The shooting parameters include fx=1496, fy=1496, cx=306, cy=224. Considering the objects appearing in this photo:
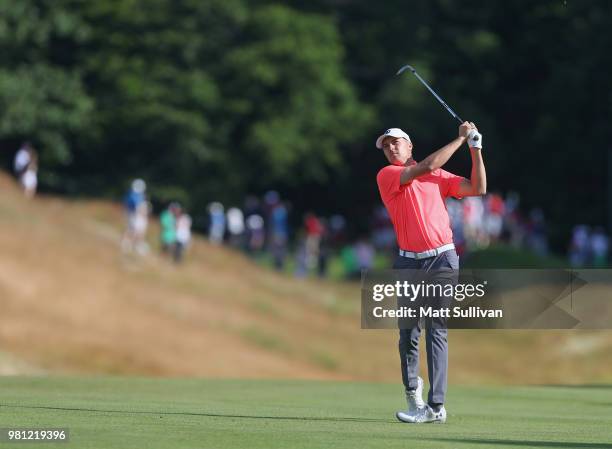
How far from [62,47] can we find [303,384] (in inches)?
2052

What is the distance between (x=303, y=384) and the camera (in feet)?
59.0

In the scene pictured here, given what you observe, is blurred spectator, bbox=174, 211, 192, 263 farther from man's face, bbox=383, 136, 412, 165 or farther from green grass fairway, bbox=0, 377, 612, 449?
man's face, bbox=383, 136, 412, 165

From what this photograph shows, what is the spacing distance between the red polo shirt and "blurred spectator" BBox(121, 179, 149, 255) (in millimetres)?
32692

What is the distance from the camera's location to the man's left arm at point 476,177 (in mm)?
11438

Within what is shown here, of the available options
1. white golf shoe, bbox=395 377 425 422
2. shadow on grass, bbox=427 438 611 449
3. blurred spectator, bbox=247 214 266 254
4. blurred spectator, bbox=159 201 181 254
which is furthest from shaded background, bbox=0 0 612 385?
shadow on grass, bbox=427 438 611 449

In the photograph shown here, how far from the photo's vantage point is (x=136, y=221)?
46.3 meters

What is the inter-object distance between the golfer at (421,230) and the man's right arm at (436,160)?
14mm

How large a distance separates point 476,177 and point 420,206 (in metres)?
0.53

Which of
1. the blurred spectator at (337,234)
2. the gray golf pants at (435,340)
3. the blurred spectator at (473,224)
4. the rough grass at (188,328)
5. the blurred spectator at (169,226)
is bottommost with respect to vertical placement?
the gray golf pants at (435,340)

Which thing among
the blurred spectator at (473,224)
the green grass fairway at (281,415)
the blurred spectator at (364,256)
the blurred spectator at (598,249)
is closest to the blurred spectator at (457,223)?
the blurred spectator at (473,224)

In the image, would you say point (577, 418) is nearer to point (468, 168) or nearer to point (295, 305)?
point (295, 305)

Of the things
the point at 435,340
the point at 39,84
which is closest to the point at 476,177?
the point at 435,340

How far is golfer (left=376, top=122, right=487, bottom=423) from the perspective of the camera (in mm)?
11727

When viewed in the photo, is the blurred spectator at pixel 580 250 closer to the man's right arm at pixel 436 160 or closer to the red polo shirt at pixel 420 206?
the red polo shirt at pixel 420 206
